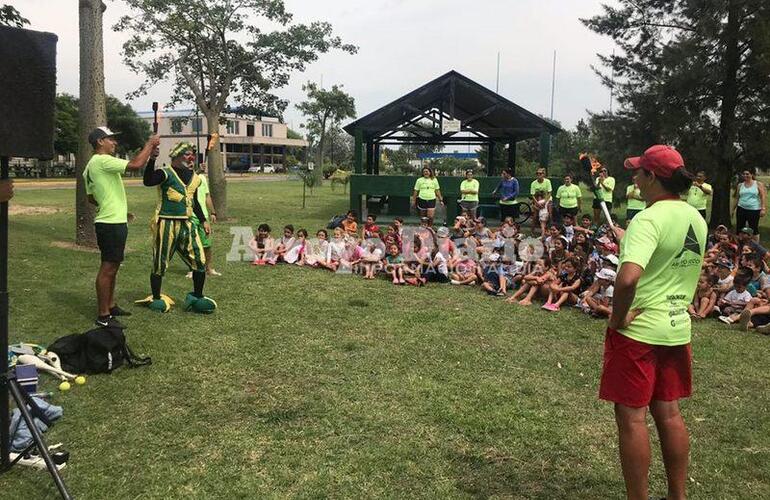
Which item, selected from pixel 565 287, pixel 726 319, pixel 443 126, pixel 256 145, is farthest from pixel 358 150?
pixel 256 145

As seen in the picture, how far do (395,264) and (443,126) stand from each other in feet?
29.8

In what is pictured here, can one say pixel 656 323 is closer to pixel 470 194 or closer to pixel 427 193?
pixel 427 193

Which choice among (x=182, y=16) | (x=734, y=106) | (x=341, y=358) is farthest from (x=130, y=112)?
(x=341, y=358)

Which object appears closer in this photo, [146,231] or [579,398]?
[579,398]

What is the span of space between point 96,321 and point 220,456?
3177 millimetres

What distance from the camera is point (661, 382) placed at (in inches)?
114

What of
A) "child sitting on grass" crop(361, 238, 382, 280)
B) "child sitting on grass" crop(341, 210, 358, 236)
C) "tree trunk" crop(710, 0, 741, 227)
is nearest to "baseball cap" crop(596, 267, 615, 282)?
"child sitting on grass" crop(361, 238, 382, 280)

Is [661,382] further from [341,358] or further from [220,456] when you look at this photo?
[341,358]

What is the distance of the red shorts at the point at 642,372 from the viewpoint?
2803 millimetres

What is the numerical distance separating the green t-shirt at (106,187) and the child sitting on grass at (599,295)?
5.43 metres

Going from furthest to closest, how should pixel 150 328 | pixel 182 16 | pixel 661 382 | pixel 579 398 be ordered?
pixel 182 16 < pixel 150 328 < pixel 579 398 < pixel 661 382

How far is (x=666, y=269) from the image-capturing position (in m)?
2.84

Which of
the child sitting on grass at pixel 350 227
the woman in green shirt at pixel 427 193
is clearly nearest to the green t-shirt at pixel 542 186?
the woman in green shirt at pixel 427 193

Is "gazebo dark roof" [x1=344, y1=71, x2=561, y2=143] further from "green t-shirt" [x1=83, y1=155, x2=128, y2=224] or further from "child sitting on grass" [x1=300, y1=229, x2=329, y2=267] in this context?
"green t-shirt" [x1=83, y1=155, x2=128, y2=224]
